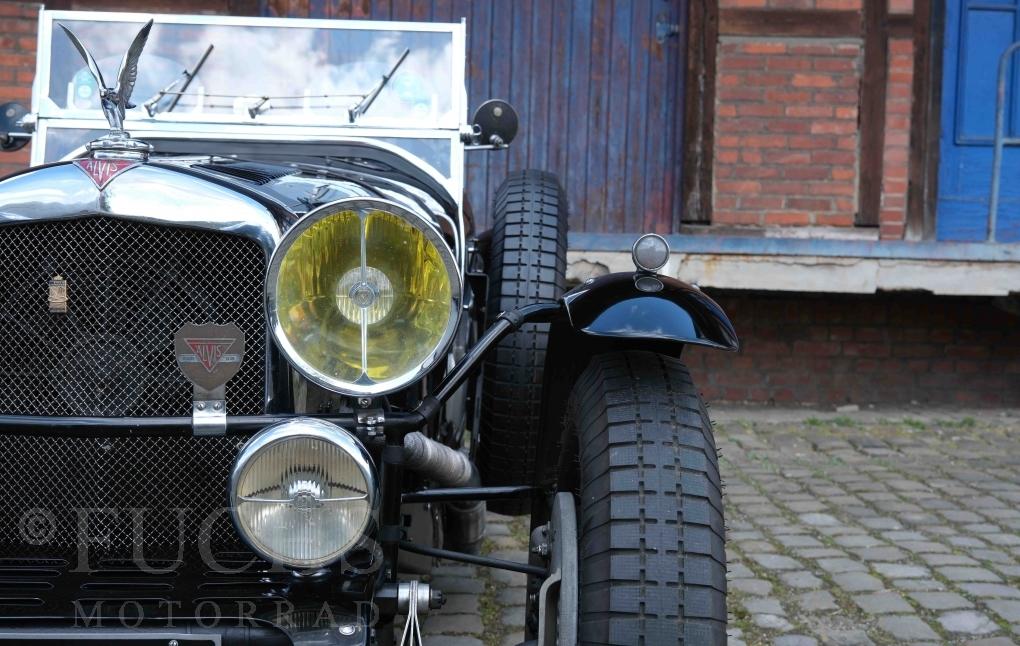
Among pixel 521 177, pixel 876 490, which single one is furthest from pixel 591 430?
pixel 876 490

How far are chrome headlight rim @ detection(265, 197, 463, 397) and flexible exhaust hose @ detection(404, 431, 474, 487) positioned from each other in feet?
0.59

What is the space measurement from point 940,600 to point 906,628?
0.31 m

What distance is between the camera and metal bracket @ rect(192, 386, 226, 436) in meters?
1.79

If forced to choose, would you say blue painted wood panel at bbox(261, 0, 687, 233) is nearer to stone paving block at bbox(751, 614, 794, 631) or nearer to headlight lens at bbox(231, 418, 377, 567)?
stone paving block at bbox(751, 614, 794, 631)

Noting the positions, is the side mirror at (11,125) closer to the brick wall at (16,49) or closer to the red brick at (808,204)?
the brick wall at (16,49)

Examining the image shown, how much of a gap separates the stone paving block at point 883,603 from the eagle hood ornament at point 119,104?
94.7 inches

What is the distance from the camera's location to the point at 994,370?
6641 mm

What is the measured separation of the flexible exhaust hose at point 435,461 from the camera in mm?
1966

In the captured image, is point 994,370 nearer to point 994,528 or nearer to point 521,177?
point 994,528

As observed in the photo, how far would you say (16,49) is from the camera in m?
6.23

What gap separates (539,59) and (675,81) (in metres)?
0.82

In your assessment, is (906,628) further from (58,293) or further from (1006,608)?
(58,293)

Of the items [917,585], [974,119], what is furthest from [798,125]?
[917,585]

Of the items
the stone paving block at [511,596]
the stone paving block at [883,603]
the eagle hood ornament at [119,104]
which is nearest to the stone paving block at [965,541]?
the stone paving block at [883,603]
